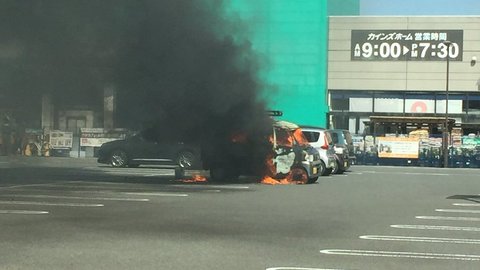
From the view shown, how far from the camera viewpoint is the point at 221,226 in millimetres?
9422

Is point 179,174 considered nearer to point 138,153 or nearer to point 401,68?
point 138,153

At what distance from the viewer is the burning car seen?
17.0m

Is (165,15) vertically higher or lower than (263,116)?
higher

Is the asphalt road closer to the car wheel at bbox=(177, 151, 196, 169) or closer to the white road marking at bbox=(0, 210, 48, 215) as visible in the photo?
the white road marking at bbox=(0, 210, 48, 215)

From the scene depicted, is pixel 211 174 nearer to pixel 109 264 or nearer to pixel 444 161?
pixel 109 264

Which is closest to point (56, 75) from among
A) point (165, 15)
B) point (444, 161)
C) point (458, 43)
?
point (165, 15)

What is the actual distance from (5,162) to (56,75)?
6.66 m

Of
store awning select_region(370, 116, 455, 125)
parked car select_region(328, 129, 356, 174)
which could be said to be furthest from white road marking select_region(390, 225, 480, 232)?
store awning select_region(370, 116, 455, 125)

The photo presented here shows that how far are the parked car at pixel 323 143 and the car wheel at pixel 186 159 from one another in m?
3.47

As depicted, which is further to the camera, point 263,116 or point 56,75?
point 56,75

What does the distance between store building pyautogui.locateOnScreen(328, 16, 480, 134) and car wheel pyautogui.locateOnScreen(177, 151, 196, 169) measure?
20.2 meters

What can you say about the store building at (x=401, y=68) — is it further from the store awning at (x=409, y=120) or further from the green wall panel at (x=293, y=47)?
the store awning at (x=409, y=120)

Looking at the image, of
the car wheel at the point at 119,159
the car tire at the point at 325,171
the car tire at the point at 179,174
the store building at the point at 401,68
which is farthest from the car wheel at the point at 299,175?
Result: the store building at the point at 401,68

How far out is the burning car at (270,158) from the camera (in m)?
17.0
